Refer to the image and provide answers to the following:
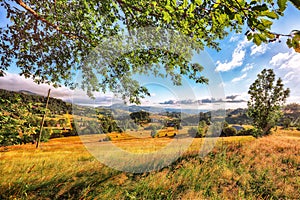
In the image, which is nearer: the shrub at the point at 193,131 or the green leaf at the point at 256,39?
the green leaf at the point at 256,39

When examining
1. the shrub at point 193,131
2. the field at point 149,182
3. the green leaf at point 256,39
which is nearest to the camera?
the green leaf at point 256,39

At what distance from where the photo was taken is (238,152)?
11.3 m

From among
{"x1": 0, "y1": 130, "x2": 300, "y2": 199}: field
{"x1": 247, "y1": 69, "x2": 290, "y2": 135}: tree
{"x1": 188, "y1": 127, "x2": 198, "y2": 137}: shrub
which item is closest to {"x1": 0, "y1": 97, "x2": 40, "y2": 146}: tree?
{"x1": 0, "y1": 130, "x2": 300, "y2": 199}: field

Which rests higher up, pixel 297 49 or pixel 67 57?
pixel 67 57

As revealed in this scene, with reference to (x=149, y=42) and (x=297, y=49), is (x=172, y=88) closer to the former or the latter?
(x=149, y=42)

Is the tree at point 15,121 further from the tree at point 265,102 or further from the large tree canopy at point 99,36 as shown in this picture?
the tree at point 265,102

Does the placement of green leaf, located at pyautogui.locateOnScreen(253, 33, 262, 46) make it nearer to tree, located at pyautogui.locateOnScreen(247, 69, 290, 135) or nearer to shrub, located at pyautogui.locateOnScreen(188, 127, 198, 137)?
shrub, located at pyautogui.locateOnScreen(188, 127, 198, 137)

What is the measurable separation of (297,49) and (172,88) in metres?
5.26

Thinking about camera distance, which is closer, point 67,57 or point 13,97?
point 13,97

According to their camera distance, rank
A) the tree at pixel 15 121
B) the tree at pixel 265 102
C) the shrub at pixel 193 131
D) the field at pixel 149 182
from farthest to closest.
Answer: the tree at pixel 265 102 < the shrub at pixel 193 131 < the tree at pixel 15 121 < the field at pixel 149 182

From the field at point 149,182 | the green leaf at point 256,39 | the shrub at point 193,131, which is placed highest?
the green leaf at point 256,39

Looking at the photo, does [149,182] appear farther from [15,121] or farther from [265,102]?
[265,102]

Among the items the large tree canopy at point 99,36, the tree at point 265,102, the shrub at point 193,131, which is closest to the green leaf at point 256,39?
the large tree canopy at point 99,36

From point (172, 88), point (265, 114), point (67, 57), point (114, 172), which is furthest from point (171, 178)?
point (265, 114)
